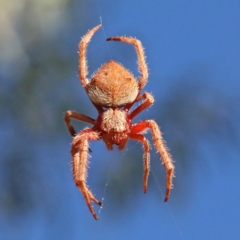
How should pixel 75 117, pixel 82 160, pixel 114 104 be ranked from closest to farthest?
pixel 82 160
pixel 75 117
pixel 114 104

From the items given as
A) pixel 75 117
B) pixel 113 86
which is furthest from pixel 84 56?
pixel 75 117

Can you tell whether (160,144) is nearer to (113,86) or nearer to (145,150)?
(145,150)

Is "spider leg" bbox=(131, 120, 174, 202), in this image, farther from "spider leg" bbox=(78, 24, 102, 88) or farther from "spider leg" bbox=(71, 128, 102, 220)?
"spider leg" bbox=(78, 24, 102, 88)

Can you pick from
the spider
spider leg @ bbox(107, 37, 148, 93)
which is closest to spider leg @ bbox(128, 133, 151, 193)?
the spider

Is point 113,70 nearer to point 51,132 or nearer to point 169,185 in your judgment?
point 169,185

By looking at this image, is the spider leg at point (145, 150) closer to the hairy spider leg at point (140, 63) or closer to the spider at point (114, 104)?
the spider at point (114, 104)

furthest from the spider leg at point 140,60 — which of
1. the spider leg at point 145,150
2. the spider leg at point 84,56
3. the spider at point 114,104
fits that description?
the spider leg at point 145,150
